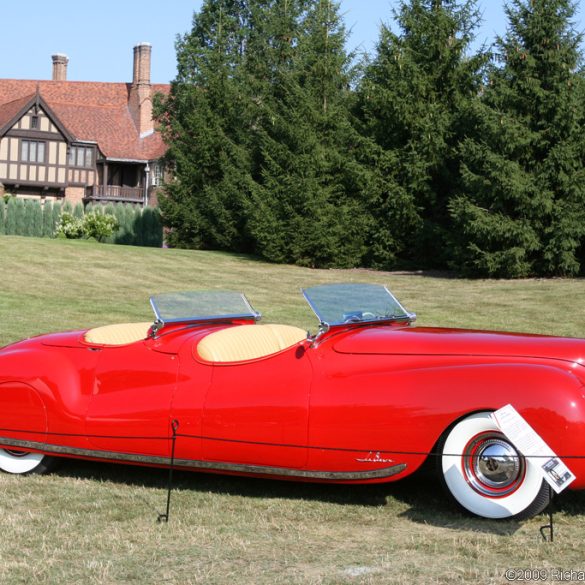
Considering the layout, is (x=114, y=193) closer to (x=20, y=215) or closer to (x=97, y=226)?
(x=20, y=215)

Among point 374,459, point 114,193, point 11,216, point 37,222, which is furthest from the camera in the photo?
point 114,193

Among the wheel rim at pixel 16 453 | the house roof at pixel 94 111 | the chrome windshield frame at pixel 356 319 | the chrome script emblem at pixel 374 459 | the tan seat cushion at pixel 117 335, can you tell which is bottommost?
the wheel rim at pixel 16 453

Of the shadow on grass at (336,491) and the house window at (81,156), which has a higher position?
the house window at (81,156)

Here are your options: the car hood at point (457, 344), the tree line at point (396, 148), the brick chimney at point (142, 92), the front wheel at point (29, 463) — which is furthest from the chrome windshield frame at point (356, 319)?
the brick chimney at point (142, 92)

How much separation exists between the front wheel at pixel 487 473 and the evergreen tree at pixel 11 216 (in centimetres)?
3851

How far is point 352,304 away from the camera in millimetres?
5992

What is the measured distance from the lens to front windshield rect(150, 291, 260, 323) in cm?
627

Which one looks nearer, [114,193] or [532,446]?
[532,446]

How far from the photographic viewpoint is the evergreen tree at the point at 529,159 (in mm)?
23281

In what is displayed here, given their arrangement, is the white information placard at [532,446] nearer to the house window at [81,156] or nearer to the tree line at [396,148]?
the tree line at [396,148]

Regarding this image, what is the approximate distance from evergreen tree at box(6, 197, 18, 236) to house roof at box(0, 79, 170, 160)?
9.38m

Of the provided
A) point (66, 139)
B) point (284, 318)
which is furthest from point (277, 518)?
point (66, 139)

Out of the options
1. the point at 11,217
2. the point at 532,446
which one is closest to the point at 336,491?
the point at 532,446

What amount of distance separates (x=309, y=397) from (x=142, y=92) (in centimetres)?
5473
